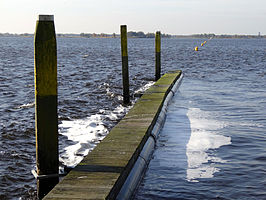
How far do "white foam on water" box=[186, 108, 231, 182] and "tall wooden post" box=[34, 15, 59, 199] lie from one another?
2.33 metres

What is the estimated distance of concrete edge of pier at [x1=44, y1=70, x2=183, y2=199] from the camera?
14.5ft

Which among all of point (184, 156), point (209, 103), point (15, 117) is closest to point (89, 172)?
point (184, 156)

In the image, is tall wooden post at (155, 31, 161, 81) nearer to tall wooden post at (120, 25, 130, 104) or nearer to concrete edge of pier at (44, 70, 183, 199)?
tall wooden post at (120, 25, 130, 104)

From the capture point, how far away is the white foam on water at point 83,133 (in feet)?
25.8

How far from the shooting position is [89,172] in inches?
197

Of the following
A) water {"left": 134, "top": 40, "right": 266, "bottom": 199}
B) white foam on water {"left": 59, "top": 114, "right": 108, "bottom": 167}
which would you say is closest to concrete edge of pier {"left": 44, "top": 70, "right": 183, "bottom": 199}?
water {"left": 134, "top": 40, "right": 266, "bottom": 199}

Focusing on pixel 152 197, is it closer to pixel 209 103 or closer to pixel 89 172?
pixel 89 172

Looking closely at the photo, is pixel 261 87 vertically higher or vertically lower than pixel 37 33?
lower

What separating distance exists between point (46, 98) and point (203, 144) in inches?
165

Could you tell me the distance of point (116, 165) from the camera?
17.1 ft

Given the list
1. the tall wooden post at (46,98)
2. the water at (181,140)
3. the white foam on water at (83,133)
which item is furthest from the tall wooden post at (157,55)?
the tall wooden post at (46,98)

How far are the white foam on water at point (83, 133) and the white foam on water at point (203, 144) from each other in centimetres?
216

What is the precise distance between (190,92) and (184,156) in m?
8.97

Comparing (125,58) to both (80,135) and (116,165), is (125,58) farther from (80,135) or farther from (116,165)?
(116,165)
